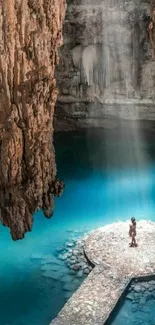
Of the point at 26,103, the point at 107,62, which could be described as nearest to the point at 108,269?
the point at 26,103

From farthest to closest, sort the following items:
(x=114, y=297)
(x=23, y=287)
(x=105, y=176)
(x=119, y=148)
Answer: (x=119, y=148)
(x=105, y=176)
(x=23, y=287)
(x=114, y=297)

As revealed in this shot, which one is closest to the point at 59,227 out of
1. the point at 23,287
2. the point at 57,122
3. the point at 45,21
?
the point at 23,287

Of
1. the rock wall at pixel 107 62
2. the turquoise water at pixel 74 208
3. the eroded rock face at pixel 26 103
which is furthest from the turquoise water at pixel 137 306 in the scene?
the rock wall at pixel 107 62

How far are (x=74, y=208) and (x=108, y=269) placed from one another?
3.73 m

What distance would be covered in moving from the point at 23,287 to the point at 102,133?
1002cm

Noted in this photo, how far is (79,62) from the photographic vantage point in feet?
52.7

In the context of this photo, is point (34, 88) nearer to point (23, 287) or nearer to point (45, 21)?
point (45, 21)

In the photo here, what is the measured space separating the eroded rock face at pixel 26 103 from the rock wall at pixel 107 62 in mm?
7350

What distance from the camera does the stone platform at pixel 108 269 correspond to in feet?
26.5

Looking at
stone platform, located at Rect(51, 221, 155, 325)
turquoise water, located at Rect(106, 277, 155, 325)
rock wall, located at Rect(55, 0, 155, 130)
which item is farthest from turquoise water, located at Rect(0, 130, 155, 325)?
rock wall, located at Rect(55, 0, 155, 130)

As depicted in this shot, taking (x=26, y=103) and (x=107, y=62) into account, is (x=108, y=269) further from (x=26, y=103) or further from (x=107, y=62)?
(x=107, y=62)

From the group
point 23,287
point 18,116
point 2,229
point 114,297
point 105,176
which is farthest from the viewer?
point 105,176

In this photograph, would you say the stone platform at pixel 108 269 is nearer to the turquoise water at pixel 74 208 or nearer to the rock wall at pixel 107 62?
the turquoise water at pixel 74 208

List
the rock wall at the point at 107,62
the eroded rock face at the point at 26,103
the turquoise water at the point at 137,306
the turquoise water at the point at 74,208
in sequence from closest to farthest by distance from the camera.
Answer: the eroded rock face at the point at 26,103 → the turquoise water at the point at 137,306 → the turquoise water at the point at 74,208 → the rock wall at the point at 107,62
